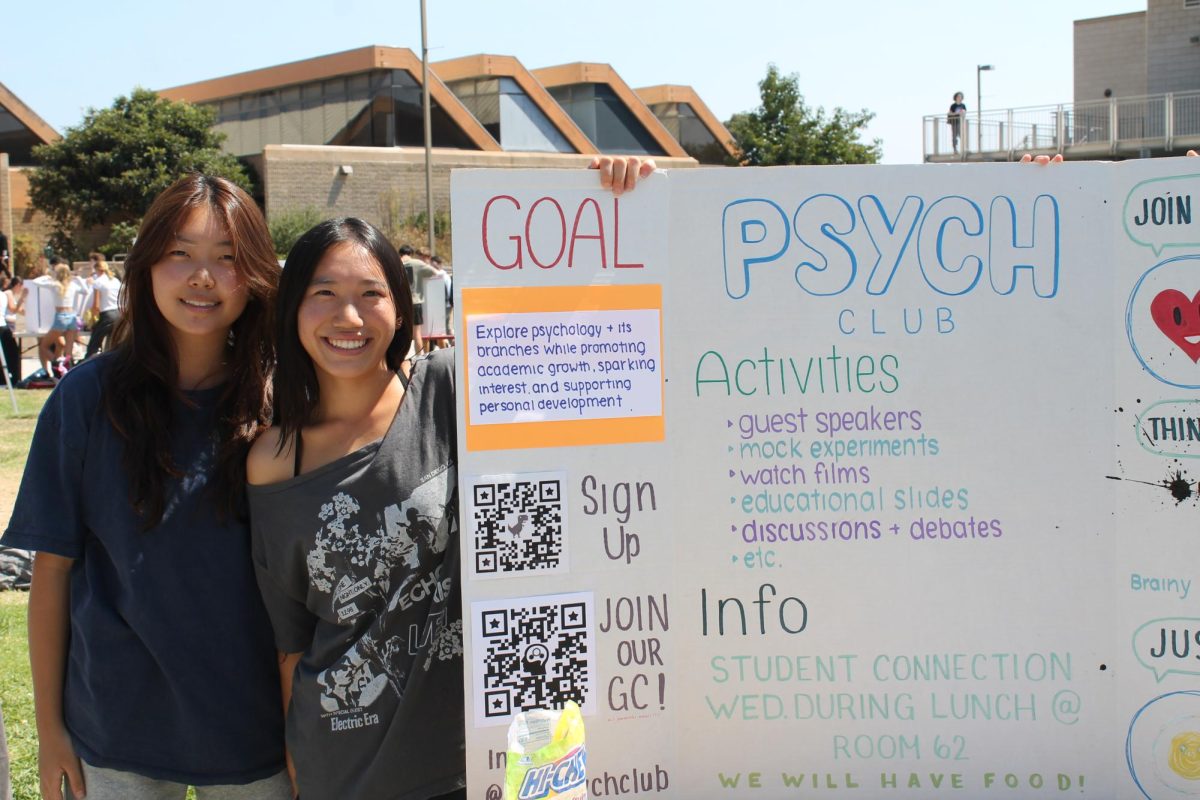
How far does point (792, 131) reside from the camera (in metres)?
42.8

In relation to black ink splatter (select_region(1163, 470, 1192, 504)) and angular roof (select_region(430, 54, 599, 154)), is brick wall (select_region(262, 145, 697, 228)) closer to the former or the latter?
angular roof (select_region(430, 54, 599, 154))

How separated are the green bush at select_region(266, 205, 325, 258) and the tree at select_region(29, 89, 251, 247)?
194cm

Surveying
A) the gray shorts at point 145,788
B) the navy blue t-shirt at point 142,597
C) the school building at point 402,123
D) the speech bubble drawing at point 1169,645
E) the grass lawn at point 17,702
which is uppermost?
the school building at point 402,123

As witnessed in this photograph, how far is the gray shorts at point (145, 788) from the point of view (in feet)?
7.47

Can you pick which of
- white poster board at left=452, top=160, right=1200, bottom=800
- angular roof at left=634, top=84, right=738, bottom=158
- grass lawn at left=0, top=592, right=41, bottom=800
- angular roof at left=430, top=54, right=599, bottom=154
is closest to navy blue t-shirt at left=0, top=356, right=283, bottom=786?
white poster board at left=452, top=160, right=1200, bottom=800

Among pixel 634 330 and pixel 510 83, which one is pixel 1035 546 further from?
pixel 510 83

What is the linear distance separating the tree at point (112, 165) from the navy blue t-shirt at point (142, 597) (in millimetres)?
→ 34958

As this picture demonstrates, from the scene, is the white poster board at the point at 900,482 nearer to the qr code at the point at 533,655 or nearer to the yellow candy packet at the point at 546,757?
the qr code at the point at 533,655

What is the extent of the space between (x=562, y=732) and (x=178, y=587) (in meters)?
0.88

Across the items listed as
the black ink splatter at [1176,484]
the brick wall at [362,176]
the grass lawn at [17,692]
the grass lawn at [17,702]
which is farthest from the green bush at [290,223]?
the black ink splatter at [1176,484]

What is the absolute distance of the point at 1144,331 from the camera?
2.74 meters

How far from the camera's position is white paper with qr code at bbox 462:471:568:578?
98.3 inches

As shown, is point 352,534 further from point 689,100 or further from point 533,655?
point 689,100

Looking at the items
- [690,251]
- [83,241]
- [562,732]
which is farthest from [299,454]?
[83,241]
